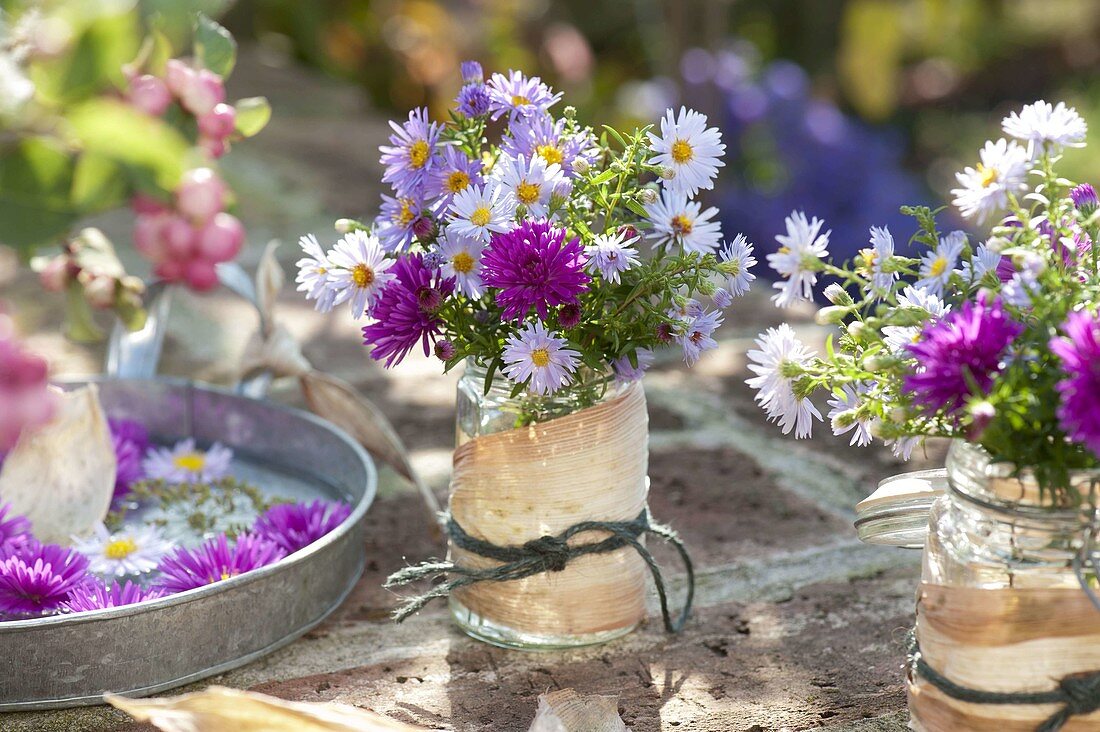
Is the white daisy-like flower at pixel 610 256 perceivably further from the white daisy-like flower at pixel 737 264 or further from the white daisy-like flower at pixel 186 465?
the white daisy-like flower at pixel 186 465

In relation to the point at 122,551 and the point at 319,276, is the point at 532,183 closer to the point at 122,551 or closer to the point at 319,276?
the point at 319,276

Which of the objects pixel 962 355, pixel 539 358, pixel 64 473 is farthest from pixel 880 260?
pixel 64 473

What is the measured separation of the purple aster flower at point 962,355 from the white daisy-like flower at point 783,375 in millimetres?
138

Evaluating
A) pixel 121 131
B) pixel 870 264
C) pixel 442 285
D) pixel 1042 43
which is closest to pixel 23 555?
pixel 442 285

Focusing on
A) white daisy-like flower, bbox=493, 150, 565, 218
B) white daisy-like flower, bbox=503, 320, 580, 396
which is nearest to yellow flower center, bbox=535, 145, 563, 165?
white daisy-like flower, bbox=493, 150, 565, 218

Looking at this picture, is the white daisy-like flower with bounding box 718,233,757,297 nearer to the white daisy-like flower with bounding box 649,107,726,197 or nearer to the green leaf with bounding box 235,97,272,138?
the white daisy-like flower with bounding box 649,107,726,197

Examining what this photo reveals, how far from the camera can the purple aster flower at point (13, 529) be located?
1.01 m

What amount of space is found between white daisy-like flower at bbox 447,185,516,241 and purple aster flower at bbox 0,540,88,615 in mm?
422

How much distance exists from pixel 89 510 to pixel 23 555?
127mm

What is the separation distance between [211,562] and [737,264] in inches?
19.4

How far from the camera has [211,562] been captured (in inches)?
39.3

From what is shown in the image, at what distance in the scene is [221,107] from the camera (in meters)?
1.03

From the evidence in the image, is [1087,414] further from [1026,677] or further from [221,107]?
[221,107]

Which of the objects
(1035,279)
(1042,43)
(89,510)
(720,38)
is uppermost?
(1042,43)
